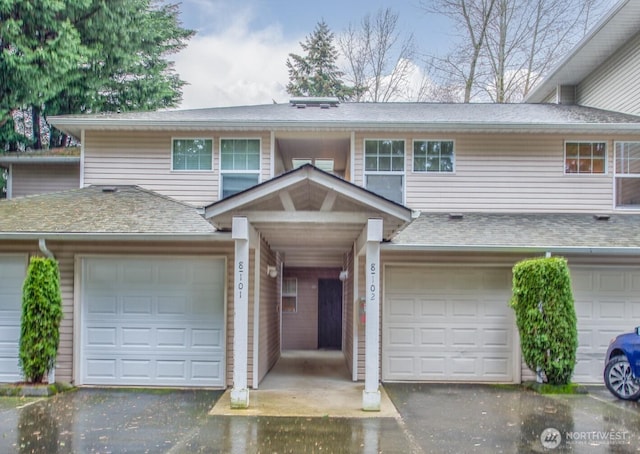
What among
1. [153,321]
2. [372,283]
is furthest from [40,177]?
[372,283]

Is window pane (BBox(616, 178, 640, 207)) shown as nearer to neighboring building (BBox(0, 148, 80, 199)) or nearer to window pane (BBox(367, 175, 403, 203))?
window pane (BBox(367, 175, 403, 203))

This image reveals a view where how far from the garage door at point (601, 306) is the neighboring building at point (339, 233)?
0.03 metres

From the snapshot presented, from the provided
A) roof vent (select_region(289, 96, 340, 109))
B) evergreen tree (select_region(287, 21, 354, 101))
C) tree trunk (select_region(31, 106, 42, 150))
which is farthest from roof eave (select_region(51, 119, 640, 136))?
evergreen tree (select_region(287, 21, 354, 101))

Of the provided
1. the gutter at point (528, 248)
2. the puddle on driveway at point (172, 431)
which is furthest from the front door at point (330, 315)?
the puddle on driveway at point (172, 431)

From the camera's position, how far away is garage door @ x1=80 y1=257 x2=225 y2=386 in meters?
8.27

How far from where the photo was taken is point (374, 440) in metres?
5.50

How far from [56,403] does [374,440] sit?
4482 mm

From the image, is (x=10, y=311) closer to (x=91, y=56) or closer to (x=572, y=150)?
(x=91, y=56)

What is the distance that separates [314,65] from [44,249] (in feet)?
71.2

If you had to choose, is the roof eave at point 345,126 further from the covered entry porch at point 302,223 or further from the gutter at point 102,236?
the gutter at point 102,236

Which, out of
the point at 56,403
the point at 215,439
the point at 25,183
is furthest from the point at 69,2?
the point at 215,439

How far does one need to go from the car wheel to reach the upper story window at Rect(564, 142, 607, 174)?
3838 mm

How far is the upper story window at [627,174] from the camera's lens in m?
9.80

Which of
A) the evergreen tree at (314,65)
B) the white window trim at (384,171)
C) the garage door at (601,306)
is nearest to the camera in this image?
the garage door at (601,306)
